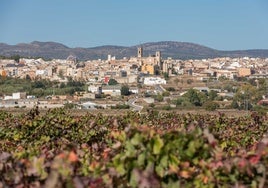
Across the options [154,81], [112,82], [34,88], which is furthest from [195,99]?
[112,82]

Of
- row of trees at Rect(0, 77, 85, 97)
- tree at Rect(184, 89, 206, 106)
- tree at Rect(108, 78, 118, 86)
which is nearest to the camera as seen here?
tree at Rect(184, 89, 206, 106)

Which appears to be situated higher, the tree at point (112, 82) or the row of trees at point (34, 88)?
the row of trees at point (34, 88)

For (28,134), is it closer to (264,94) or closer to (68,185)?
(68,185)

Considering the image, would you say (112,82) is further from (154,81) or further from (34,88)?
(34,88)

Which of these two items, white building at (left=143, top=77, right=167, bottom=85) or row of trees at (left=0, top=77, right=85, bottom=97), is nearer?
row of trees at (left=0, top=77, right=85, bottom=97)

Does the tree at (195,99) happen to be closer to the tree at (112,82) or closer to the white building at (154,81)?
the white building at (154,81)

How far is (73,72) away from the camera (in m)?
136

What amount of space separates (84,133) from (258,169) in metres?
5.76

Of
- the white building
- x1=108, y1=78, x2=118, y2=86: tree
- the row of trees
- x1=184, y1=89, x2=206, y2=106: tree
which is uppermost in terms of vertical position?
x1=184, y1=89, x2=206, y2=106: tree

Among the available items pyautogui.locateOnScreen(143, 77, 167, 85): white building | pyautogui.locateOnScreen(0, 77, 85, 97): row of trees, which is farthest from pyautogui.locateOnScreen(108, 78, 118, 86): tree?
pyautogui.locateOnScreen(0, 77, 85, 97): row of trees

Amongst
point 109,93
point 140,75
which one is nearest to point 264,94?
point 109,93

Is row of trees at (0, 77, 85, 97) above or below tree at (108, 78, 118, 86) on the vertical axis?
above

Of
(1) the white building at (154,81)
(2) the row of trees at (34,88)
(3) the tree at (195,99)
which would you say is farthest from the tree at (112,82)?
(3) the tree at (195,99)

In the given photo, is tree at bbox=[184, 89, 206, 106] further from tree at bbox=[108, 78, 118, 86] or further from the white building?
tree at bbox=[108, 78, 118, 86]
